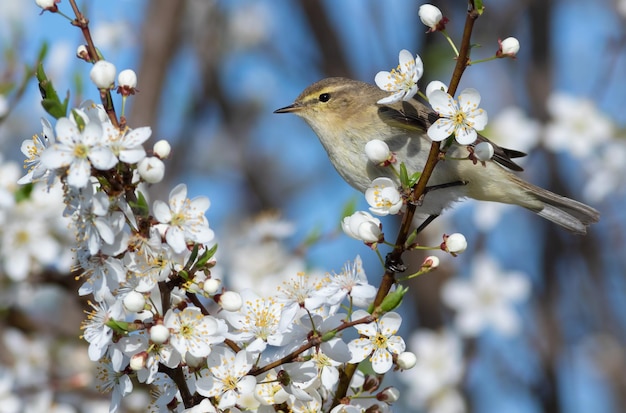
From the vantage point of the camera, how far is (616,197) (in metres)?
6.05

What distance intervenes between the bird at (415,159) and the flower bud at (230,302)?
1.35 meters

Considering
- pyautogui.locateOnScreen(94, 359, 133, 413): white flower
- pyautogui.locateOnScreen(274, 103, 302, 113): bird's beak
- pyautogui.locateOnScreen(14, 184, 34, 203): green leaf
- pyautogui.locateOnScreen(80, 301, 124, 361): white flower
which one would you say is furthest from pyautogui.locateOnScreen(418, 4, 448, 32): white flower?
pyautogui.locateOnScreen(274, 103, 302, 113): bird's beak

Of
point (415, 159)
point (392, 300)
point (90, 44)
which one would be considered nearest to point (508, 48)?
point (392, 300)

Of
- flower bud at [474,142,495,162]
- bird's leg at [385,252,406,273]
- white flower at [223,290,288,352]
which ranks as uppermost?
flower bud at [474,142,495,162]

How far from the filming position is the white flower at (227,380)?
2.00m

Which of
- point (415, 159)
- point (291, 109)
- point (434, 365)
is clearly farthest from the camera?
point (434, 365)

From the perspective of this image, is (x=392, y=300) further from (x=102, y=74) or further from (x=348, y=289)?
(x=102, y=74)

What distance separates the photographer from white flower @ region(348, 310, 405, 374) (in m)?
2.07

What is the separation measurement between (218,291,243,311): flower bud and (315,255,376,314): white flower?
0.20 metres

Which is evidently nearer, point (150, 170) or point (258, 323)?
point (150, 170)

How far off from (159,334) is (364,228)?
23.6 inches

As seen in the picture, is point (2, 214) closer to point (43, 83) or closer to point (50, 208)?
point (50, 208)

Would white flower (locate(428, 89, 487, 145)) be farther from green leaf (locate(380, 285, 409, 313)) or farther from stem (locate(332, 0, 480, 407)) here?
green leaf (locate(380, 285, 409, 313))

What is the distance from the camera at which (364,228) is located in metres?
2.14
